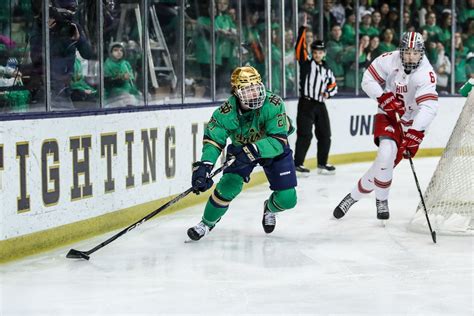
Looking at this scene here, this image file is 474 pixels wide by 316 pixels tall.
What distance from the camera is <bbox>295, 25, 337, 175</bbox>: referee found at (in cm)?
1000

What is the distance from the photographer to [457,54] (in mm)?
13250

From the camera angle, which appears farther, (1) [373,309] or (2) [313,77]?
(2) [313,77]

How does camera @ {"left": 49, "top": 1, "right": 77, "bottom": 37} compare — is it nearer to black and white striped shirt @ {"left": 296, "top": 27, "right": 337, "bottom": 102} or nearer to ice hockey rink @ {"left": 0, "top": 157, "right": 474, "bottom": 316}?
ice hockey rink @ {"left": 0, "top": 157, "right": 474, "bottom": 316}

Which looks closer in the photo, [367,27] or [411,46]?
[411,46]

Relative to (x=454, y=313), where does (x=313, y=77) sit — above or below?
above

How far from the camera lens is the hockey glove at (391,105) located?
21.2 ft

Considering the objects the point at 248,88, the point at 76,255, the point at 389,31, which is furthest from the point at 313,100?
the point at 76,255

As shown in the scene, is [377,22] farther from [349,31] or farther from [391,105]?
[391,105]

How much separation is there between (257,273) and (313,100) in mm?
5263

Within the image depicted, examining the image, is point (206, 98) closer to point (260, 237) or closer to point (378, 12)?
point (260, 237)

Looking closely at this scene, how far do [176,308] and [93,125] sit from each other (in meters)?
2.32

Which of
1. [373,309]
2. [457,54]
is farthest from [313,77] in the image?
[373,309]

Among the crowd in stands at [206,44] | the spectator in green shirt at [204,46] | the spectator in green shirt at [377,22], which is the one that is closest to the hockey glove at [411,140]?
the crowd in stands at [206,44]

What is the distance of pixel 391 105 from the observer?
648 centimetres
